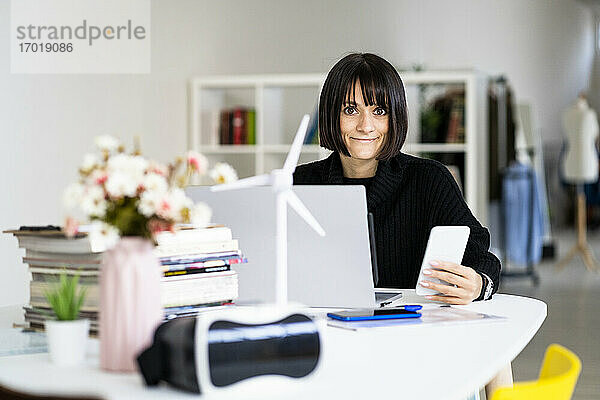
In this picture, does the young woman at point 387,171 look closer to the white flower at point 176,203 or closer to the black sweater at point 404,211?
the black sweater at point 404,211

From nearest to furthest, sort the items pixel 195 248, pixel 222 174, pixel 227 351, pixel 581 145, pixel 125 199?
pixel 227 351 < pixel 125 199 < pixel 222 174 < pixel 195 248 < pixel 581 145

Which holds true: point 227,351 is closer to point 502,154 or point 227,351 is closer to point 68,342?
point 68,342

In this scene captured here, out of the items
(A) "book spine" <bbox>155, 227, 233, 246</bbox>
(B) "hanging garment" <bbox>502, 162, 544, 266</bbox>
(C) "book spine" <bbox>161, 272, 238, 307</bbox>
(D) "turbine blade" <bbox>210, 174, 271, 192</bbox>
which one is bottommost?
(B) "hanging garment" <bbox>502, 162, 544, 266</bbox>

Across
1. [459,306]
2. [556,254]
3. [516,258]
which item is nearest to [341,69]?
[459,306]

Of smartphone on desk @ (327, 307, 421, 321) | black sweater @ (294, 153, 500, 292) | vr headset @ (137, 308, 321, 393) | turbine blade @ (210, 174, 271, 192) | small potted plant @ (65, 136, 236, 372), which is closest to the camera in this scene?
vr headset @ (137, 308, 321, 393)

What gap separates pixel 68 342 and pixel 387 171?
147 cm

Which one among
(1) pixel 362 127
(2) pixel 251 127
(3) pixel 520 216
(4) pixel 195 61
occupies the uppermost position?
(4) pixel 195 61

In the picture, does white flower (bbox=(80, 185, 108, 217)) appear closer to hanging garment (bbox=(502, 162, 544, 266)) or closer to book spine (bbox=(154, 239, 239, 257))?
book spine (bbox=(154, 239, 239, 257))

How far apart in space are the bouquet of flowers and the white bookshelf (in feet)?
15.8

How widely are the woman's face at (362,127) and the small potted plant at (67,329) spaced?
1.32 m

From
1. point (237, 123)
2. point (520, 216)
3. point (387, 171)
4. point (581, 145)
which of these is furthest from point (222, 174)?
point (581, 145)

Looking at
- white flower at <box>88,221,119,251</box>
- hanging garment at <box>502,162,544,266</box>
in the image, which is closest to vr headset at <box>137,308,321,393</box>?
white flower at <box>88,221,119,251</box>

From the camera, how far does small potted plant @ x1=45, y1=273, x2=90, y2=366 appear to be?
1.57m

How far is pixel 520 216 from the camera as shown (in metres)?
8.22
